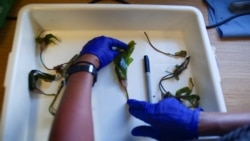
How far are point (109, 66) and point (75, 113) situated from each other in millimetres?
181

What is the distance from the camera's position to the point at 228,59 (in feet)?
2.26

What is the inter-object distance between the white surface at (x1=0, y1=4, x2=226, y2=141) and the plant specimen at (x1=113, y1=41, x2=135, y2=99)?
13 millimetres

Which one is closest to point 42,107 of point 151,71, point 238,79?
point 151,71

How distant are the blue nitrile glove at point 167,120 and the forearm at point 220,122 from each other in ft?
0.04

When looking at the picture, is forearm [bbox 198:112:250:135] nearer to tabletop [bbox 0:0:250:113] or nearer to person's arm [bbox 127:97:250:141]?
person's arm [bbox 127:97:250:141]

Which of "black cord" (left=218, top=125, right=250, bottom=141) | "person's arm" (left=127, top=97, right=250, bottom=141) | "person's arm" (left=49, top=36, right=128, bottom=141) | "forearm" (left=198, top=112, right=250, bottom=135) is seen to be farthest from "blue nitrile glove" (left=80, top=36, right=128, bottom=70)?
"black cord" (left=218, top=125, right=250, bottom=141)

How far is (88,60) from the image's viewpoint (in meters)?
0.61

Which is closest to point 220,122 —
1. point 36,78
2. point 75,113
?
point 75,113

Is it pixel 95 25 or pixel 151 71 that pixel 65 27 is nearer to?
pixel 95 25

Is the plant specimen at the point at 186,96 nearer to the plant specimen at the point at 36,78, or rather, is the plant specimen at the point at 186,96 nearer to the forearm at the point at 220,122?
→ the forearm at the point at 220,122

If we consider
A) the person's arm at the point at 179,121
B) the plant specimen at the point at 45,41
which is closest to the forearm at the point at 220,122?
the person's arm at the point at 179,121

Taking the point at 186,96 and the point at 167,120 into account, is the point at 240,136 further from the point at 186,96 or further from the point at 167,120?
the point at 186,96

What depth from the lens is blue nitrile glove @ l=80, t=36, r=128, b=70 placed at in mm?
622

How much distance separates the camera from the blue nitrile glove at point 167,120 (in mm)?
491
